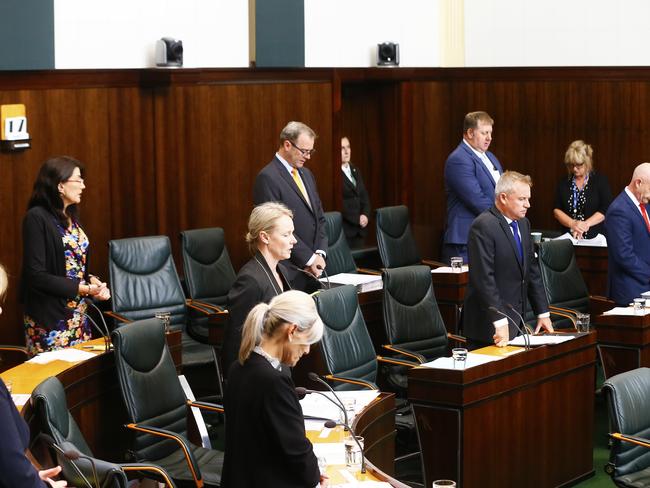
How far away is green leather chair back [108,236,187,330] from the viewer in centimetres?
744

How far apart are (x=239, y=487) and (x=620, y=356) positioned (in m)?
3.97

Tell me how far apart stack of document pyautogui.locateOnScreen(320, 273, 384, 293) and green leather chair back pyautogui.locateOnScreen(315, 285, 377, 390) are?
1.35 metres

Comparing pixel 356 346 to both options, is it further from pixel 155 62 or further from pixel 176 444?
pixel 155 62

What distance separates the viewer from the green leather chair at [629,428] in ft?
17.3

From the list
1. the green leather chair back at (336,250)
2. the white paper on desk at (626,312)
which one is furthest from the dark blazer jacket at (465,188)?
the white paper on desk at (626,312)

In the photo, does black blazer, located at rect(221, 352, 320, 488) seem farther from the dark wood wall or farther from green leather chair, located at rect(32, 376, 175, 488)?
the dark wood wall

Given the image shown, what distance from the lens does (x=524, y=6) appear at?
11.0m

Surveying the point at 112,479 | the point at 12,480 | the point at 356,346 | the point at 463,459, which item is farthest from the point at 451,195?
the point at 12,480

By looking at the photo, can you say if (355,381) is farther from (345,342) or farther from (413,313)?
Result: (413,313)

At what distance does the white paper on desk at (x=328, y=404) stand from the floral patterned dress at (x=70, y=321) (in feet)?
5.26

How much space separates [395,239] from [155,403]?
163 inches

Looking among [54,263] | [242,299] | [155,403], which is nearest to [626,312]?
[242,299]

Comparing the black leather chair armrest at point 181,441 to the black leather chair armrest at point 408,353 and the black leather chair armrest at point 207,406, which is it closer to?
the black leather chair armrest at point 207,406

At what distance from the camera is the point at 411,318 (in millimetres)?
6961
